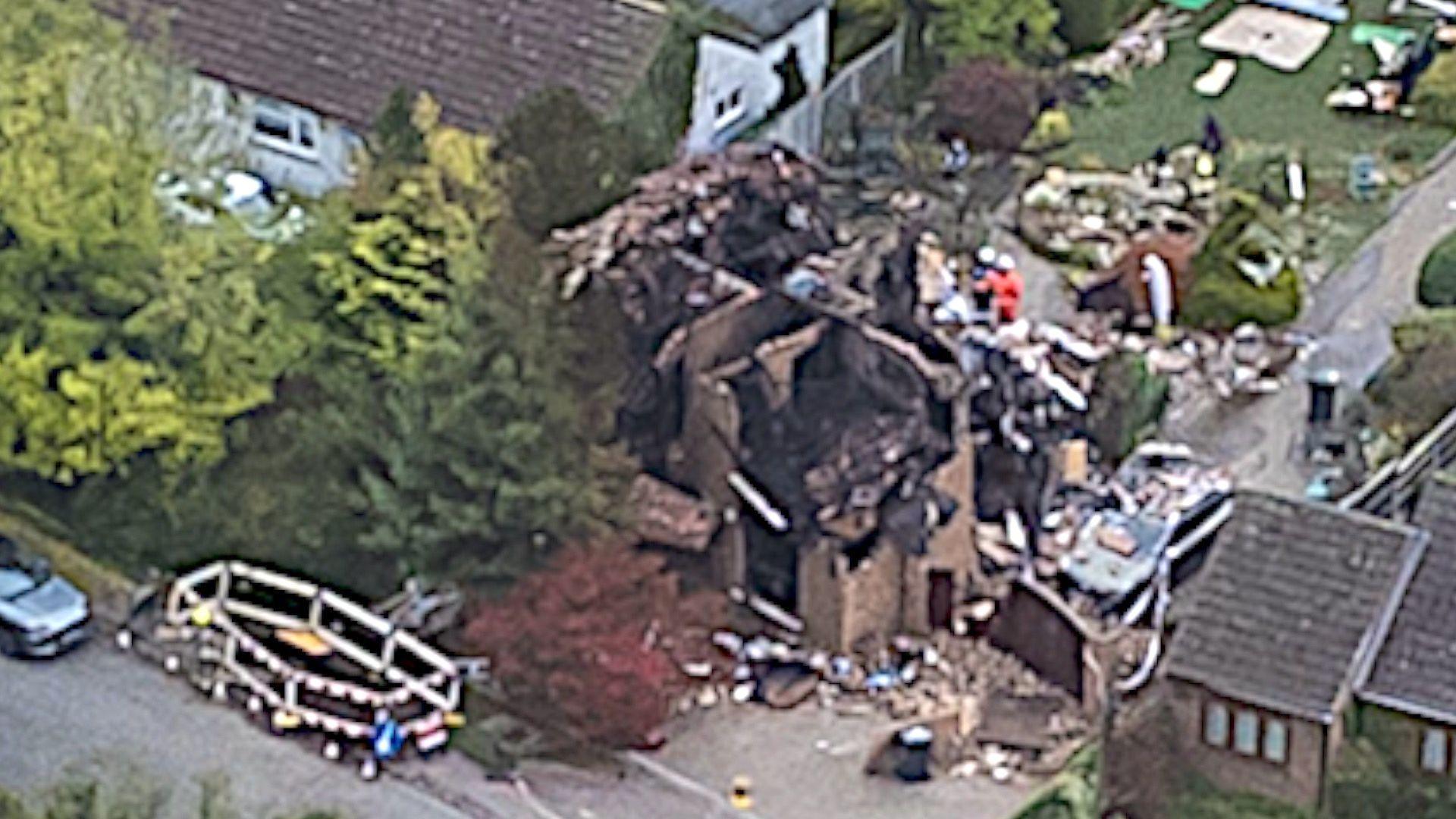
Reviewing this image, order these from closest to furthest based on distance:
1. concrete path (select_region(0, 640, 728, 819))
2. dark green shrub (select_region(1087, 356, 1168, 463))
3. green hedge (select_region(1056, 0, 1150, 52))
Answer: concrete path (select_region(0, 640, 728, 819)), dark green shrub (select_region(1087, 356, 1168, 463)), green hedge (select_region(1056, 0, 1150, 52))

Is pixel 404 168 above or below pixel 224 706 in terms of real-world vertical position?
above

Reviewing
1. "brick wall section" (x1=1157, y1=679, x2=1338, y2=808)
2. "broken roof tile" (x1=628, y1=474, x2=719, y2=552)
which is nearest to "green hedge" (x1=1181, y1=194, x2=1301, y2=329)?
"broken roof tile" (x1=628, y1=474, x2=719, y2=552)

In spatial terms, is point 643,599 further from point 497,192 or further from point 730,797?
point 497,192

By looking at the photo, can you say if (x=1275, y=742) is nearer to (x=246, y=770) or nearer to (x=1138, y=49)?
(x=246, y=770)

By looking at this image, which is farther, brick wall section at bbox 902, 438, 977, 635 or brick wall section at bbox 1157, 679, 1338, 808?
brick wall section at bbox 902, 438, 977, 635

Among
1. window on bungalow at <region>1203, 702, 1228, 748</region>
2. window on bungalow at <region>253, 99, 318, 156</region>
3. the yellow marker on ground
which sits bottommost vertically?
the yellow marker on ground

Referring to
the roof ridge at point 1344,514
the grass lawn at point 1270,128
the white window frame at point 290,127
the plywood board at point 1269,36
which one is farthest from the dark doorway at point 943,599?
the plywood board at point 1269,36

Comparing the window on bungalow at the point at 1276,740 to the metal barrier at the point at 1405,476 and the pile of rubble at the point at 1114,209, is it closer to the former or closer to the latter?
the metal barrier at the point at 1405,476

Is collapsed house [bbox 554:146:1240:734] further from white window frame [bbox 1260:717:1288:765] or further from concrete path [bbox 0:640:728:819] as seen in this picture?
concrete path [bbox 0:640:728:819]

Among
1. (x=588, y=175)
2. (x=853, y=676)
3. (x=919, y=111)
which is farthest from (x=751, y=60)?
(x=853, y=676)
